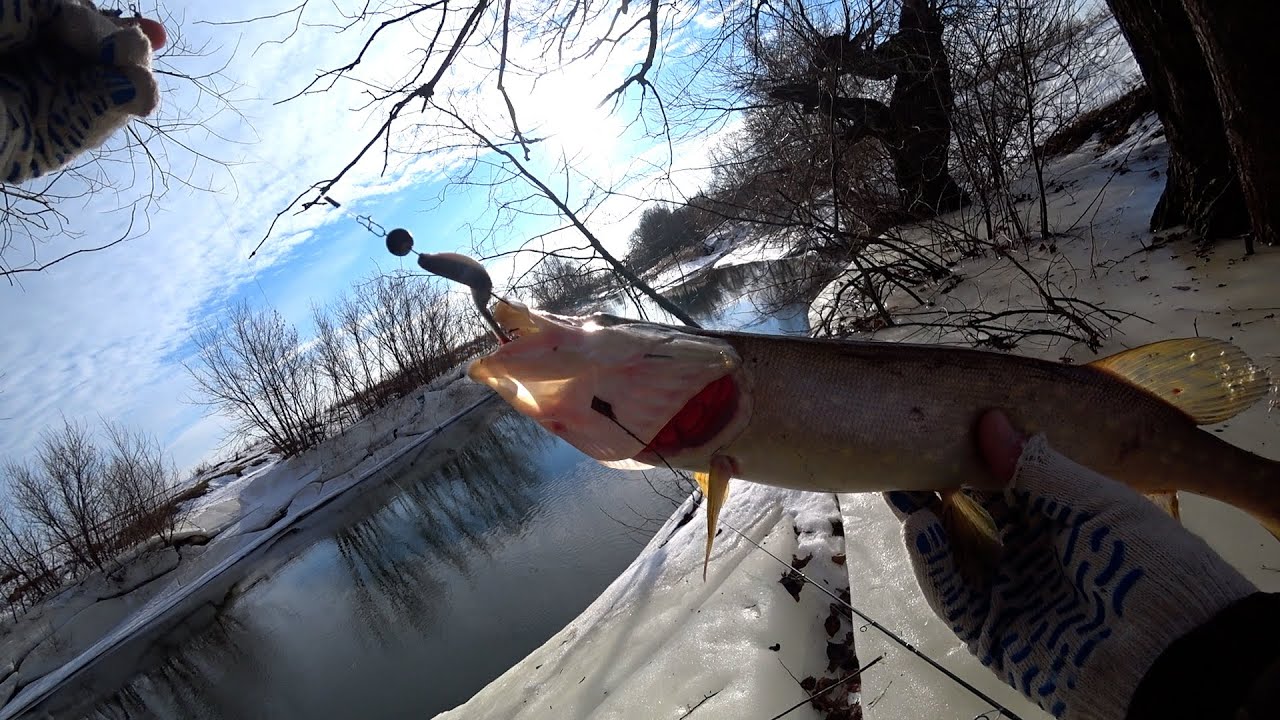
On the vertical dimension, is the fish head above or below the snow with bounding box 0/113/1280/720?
above

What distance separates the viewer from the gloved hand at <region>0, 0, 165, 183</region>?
6.26 ft

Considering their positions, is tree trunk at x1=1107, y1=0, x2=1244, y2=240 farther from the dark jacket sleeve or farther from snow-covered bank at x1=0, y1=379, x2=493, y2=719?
snow-covered bank at x1=0, y1=379, x2=493, y2=719

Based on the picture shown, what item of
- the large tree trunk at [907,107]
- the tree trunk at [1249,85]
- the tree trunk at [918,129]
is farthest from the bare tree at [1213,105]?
the tree trunk at [918,129]

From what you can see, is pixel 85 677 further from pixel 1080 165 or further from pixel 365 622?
pixel 1080 165

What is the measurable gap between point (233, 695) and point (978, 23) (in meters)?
14.0

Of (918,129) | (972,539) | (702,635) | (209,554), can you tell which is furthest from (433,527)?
(972,539)

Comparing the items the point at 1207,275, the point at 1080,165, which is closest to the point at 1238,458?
the point at 1207,275

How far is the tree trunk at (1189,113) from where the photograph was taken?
162 inches

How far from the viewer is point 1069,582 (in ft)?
4.73

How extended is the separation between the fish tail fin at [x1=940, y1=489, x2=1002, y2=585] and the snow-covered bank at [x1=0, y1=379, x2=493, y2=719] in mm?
17100

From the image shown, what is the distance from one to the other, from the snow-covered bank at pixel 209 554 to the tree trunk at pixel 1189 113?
18.6 meters

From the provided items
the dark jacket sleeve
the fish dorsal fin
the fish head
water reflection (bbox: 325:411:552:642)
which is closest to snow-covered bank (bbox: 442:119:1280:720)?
the fish dorsal fin

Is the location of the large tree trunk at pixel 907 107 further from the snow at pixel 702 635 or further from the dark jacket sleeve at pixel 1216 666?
the dark jacket sleeve at pixel 1216 666

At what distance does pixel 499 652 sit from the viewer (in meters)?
6.63
